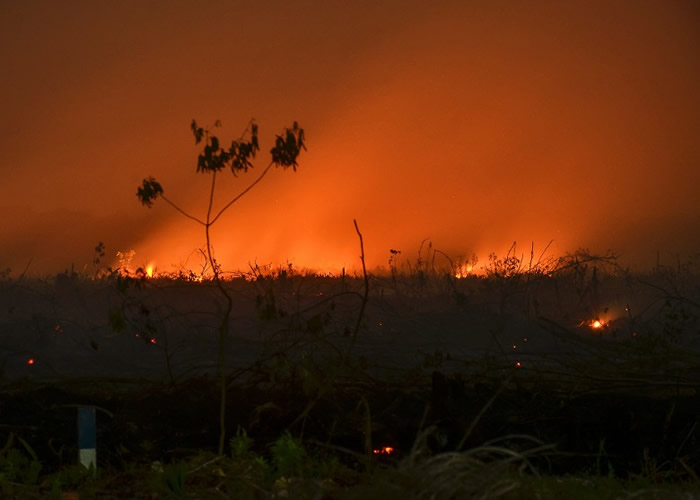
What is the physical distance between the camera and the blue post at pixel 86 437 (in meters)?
7.74

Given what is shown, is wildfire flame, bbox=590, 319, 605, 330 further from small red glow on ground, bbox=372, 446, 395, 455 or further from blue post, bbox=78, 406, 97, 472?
blue post, bbox=78, 406, 97, 472

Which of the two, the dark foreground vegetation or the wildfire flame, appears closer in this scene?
the dark foreground vegetation

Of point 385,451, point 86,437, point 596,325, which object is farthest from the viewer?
point 596,325

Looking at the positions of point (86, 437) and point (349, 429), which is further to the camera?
point (349, 429)

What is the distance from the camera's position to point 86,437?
7836 mm

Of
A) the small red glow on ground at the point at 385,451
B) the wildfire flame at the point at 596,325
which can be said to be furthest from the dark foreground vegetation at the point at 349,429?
the wildfire flame at the point at 596,325

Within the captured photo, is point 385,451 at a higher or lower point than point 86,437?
lower

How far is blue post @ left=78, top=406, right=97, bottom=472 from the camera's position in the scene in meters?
7.74

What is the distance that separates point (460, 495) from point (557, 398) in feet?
19.9

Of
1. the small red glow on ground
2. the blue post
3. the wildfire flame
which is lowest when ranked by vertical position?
the small red glow on ground

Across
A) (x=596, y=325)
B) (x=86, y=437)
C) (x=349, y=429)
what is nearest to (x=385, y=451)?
(x=349, y=429)

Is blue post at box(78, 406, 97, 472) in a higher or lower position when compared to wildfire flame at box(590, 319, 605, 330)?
lower

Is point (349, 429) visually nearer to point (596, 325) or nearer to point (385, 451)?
point (385, 451)

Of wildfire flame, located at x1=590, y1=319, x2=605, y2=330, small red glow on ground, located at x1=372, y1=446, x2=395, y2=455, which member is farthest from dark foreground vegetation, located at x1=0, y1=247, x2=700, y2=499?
wildfire flame, located at x1=590, y1=319, x2=605, y2=330
